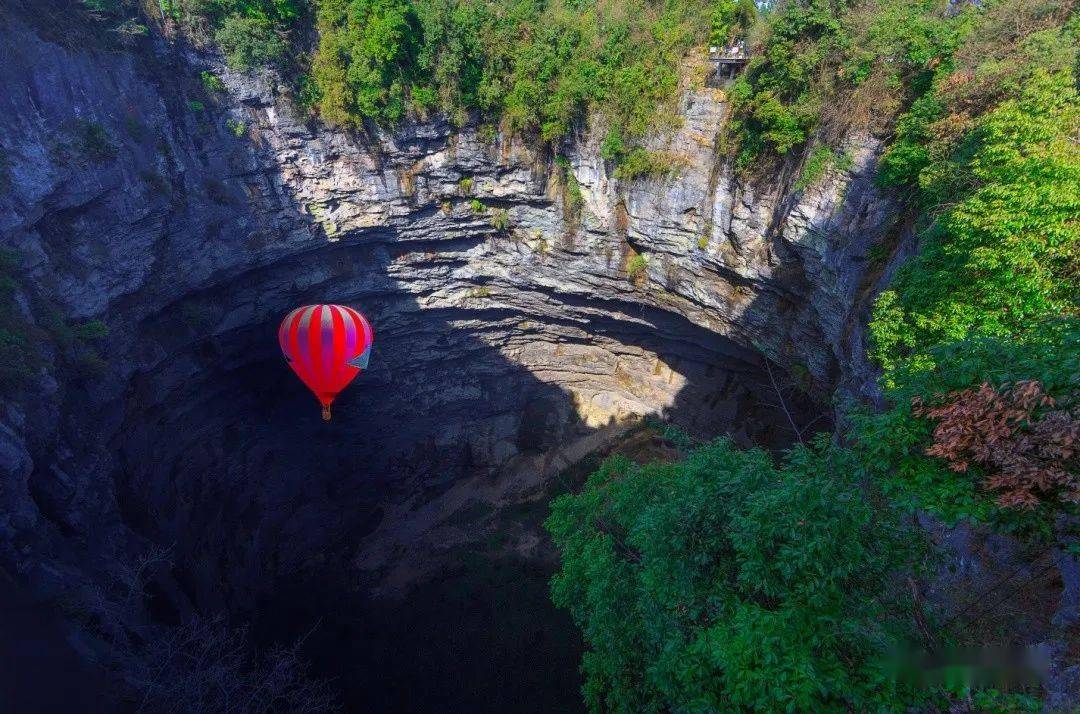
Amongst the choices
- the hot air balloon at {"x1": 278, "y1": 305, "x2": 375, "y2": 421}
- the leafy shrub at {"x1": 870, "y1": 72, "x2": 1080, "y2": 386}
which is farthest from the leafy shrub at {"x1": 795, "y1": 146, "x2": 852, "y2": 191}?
the hot air balloon at {"x1": 278, "y1": 305, "x2": 375, "y2": 421}

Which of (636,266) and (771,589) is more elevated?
(771,589)

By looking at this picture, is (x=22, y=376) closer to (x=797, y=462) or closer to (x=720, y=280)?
(x=797, y=462)

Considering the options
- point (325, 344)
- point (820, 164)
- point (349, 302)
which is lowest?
point (349, 302)

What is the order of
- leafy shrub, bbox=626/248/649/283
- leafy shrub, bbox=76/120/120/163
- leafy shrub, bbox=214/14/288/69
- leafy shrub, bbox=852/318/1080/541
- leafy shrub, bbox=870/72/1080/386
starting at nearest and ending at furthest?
1. leafy shrub, bbox=852/318/1080/541
2. leafy shrub, bbox=870/72/1080/386
3. leafy shrub, bbox=76/120/120/163
4. leafy shrub, bbox=214/14/288/69
5. leafy shrub, bbox=626/248/649/283

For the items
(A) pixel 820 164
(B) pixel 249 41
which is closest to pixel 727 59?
(A) pixel 820 164

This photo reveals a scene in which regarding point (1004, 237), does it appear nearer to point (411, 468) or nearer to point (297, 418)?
point (297, 418)

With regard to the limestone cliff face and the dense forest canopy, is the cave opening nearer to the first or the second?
the limestone cliff face
